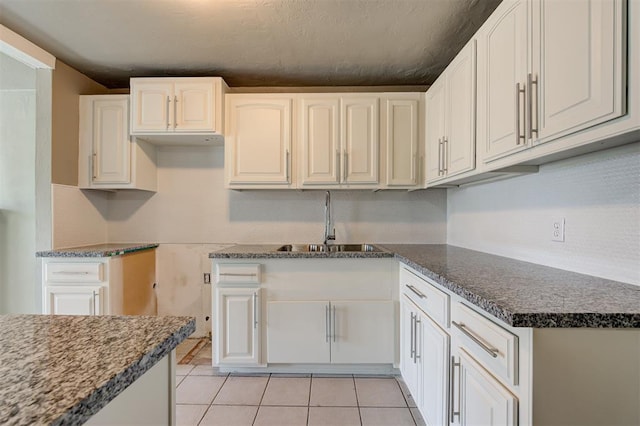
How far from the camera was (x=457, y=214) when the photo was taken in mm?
2582

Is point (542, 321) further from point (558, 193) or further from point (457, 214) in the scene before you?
point (457, 214)

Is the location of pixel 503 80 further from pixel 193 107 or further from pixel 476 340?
pixel 193 107

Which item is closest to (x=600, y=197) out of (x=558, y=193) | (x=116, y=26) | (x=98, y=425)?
(x=558, y=193)

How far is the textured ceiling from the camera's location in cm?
178

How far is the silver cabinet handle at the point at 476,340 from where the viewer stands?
948mm

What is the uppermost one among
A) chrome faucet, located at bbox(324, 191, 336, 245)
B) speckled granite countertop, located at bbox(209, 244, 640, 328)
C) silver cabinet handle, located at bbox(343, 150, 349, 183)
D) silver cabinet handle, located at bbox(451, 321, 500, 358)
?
silver cabinet handle, located at bbox(343, 150, 349, 183)

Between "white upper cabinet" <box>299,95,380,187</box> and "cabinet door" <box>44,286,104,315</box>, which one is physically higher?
"white upper cabinet" <box>299,95,380,187</box>

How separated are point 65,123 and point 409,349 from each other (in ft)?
9.74

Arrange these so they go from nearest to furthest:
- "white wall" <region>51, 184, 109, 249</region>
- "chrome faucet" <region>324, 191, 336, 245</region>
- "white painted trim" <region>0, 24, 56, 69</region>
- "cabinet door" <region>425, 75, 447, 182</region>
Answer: "white painted trim" <region>0, 24, 56, 69</region> → "cabinet door" <region>425, 75, 447, 182</region> → "white wall" <region>51, 184, 109, 249</region> → "chrome faucet" <region>324, 191, 336, 245</region>

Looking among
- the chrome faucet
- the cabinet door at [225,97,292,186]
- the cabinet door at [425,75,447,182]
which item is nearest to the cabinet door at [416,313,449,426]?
the cabinet door at [425,75,447,182]

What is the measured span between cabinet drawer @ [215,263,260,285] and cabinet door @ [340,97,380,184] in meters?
0.98

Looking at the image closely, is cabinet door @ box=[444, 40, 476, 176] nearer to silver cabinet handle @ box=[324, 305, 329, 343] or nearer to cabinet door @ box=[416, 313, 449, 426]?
cabinet door @ box=[416, 313, 449, 426]

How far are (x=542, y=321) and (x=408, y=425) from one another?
49.8 inches

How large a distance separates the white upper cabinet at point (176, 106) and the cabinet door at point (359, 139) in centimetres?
99
